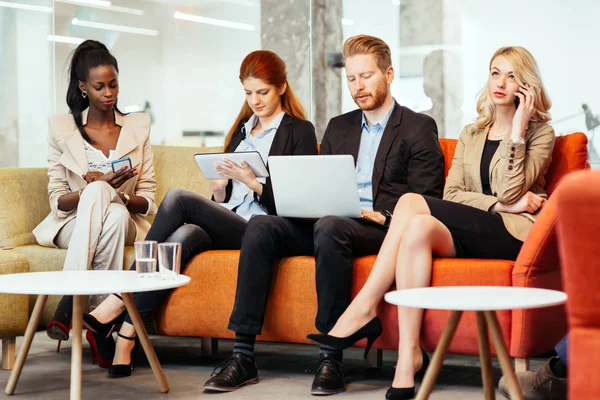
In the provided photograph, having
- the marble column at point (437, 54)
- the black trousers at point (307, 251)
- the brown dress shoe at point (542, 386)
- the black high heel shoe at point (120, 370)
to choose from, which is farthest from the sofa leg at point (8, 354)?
the marble column at point (437, 54)

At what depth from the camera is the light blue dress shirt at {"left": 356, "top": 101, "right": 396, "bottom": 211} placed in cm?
308

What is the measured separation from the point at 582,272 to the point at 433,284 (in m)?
1.31

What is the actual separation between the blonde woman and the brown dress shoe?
0.95ft

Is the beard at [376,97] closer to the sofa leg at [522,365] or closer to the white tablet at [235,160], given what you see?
the white tablet at [235,160]

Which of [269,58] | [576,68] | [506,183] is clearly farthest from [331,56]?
[506,183]

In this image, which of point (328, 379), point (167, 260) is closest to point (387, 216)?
point (328, 379)

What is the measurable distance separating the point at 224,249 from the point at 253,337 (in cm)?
45

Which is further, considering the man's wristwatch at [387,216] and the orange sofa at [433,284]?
the man's wristwatch at [387,216]

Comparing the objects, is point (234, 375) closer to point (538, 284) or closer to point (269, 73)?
point (538, 284)

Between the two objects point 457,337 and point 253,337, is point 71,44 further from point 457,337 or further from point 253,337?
point 457,337

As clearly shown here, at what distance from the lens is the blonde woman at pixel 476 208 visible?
8.48 ft

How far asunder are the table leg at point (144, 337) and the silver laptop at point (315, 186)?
598 millimetres

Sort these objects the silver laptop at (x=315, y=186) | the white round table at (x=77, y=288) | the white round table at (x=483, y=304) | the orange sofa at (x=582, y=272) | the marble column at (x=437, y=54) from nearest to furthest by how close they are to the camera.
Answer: the orange sofa at (x=582, y=272)
the white round table at (x=483, y=304)
the white round table at (x=77, y=288)
the silver laptop at (x=315, y=186)
the marble column at (x=437, y=54)

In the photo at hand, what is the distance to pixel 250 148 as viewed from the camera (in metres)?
3.34
